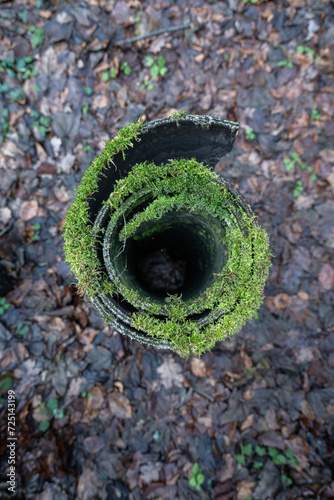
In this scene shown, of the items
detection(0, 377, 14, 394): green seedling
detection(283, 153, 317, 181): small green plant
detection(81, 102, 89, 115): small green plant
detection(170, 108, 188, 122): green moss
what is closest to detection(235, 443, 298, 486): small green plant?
detection(0, 377, 14, 394): green seedling

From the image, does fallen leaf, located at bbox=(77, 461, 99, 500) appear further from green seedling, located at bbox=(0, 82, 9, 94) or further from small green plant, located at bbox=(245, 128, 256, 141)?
green seedling, located at bbox=(0, 82, 9, 94)

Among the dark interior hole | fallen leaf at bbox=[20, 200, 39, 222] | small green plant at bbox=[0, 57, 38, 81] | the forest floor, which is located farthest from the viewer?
small green plant at bbox=[0, 57, 38, 81]

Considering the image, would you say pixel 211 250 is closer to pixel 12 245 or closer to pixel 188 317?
pixel 188 317

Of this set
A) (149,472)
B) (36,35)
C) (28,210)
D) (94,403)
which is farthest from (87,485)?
(36,35)

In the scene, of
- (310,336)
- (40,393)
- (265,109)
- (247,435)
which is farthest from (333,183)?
(40,393)

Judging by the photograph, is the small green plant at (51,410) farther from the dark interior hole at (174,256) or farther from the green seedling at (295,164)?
the green seedling at (295,164)

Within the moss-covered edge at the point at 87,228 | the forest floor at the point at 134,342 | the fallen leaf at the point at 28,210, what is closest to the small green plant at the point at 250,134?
the forest floor at the point at 134,342
